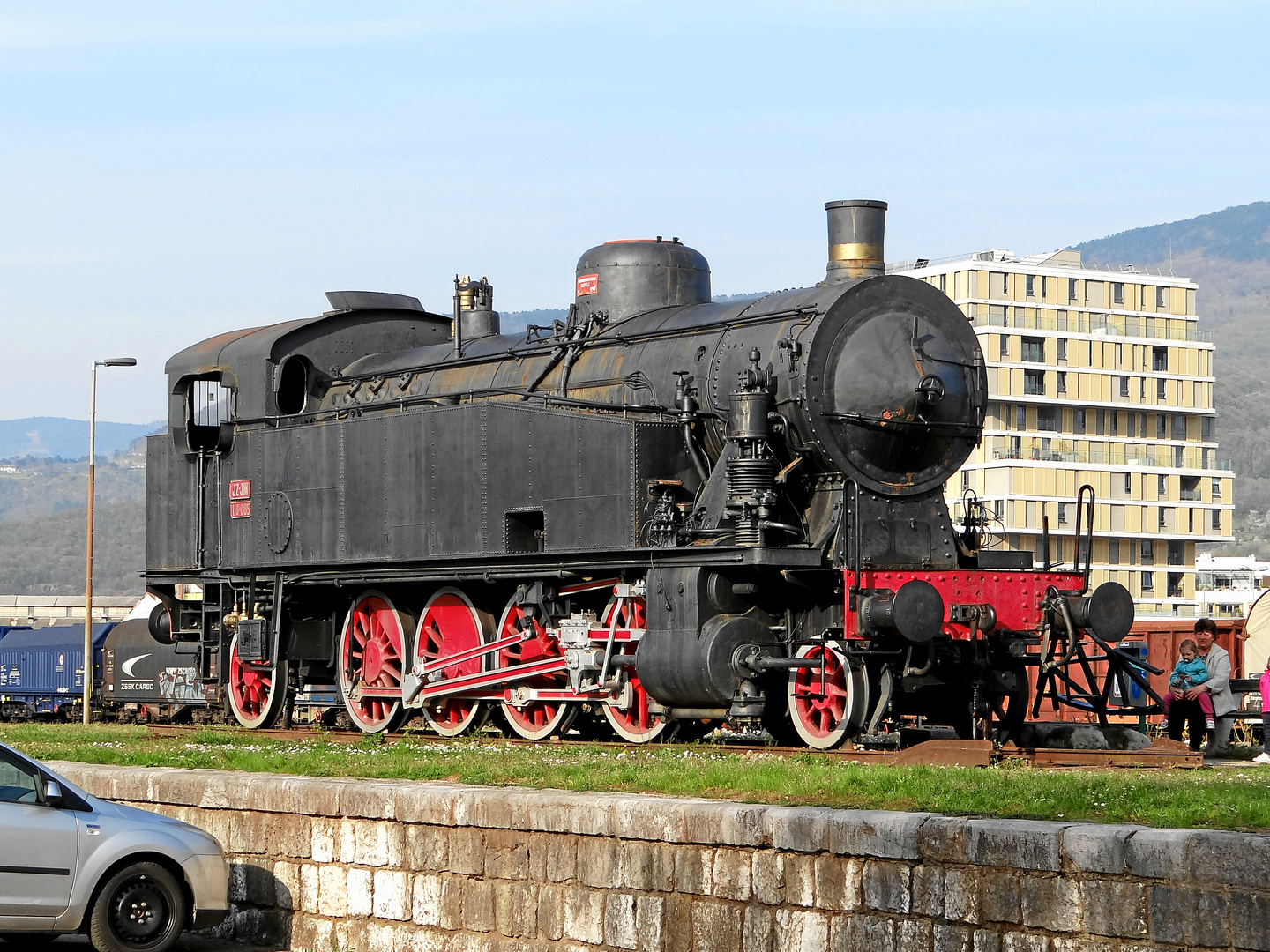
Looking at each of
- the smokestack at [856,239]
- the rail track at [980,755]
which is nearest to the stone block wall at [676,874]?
the rail track at [980,755]

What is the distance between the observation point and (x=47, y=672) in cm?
3994

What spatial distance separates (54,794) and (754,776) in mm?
4632

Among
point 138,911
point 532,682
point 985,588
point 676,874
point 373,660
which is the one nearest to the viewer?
point 676,874

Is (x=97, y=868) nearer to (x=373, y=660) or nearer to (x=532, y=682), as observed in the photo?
(x=532, y=682)

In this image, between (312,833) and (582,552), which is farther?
(582,552)

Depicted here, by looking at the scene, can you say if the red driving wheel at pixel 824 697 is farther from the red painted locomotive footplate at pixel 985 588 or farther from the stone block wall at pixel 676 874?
the stone block wall at pixel 676 874

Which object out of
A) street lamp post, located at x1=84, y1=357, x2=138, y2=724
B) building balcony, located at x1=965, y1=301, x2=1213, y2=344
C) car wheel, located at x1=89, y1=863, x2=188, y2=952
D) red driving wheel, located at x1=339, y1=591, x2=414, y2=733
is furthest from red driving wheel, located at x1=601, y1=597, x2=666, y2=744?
building balcony, located at x1=965, y1=301, x2=1213, y2=344

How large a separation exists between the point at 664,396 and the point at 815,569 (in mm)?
2556

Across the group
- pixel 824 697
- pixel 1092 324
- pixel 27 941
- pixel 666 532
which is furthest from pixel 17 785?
pixel 1092 324

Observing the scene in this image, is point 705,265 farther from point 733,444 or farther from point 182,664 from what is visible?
point 182,664

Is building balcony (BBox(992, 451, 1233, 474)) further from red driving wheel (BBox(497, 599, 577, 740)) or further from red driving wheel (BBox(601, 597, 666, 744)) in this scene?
red driving wheel (BBox(601, 597, 666, 744))

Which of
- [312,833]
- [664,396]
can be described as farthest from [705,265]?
A: [312,833]

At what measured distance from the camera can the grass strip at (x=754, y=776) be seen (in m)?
8.98

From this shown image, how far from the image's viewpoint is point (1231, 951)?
764cm
